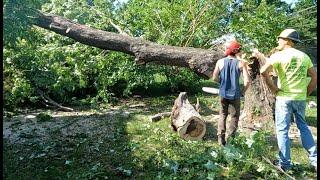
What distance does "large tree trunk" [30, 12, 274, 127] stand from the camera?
6941mm

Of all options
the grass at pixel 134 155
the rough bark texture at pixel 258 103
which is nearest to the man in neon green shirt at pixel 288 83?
the grass at pixel 134 155

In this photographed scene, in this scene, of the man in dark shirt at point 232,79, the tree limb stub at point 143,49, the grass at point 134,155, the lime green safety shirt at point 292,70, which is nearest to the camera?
the lime green safety shirt at point 292,70

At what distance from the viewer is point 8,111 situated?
29.6 feet

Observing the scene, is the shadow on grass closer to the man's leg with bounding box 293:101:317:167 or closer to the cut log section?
the cut log section

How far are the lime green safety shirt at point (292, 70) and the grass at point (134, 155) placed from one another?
713mm

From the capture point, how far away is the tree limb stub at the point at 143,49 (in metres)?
7.20

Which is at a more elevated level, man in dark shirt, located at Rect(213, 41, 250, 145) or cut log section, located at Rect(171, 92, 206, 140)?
man in dark shirt, located at Rect(213, 41, 250, 145)

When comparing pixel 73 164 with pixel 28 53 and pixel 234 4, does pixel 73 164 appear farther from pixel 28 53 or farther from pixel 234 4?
pixel 234 4

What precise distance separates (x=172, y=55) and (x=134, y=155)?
246cm

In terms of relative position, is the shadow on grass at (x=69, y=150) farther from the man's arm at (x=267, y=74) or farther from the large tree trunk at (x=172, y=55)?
the man's arm at (x=267, y=74)

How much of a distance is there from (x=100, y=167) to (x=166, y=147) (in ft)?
3.88

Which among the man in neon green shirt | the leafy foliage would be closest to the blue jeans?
the man in neon green shirt

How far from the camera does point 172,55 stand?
7422mm

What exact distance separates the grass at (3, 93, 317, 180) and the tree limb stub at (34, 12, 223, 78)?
3.75 ft
